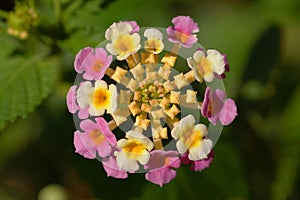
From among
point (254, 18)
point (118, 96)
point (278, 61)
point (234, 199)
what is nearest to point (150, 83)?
point (118, 96)

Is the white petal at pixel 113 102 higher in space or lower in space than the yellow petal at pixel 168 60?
lower

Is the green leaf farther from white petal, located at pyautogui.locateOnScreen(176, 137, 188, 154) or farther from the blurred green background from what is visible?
white petal, located at pyautogui.locateOnScreen(176, 137, 188, 154)

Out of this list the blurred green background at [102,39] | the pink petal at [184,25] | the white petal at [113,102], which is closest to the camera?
the white petal at [113,102]

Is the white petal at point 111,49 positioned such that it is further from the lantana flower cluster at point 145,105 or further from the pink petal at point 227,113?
the pink petal at point 227,113

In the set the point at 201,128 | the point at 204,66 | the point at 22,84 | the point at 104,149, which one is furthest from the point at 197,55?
the point at 22,84

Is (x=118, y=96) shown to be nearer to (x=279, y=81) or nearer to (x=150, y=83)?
(x=150, y=83)

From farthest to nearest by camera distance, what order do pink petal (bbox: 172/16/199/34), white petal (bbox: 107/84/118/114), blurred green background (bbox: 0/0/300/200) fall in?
1. blurred green background (bbox: 0/0/300/200)
2. pink petal (bbox: 172/16/199/34)
3. white petal (bbox: 107/84/118/114)

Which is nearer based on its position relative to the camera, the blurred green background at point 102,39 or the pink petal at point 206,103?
the pink petal at point 206,103

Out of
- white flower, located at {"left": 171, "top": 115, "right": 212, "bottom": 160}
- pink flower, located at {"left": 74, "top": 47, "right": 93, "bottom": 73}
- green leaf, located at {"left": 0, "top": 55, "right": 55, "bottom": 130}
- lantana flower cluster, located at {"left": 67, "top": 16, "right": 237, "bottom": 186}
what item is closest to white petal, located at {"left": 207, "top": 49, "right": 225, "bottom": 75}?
lantana flower cluster, located at {"left": 67, "top": 16, "right": 237, "bottom": 186}

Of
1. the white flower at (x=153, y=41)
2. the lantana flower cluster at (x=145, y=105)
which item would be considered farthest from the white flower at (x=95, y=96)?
the white flower at (x=153, y=41)
